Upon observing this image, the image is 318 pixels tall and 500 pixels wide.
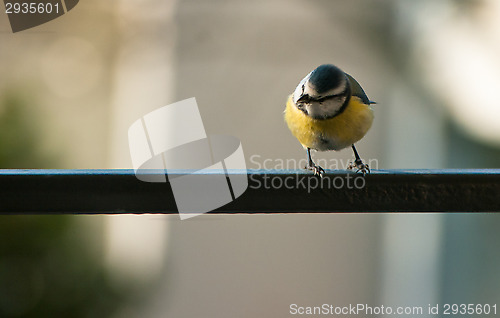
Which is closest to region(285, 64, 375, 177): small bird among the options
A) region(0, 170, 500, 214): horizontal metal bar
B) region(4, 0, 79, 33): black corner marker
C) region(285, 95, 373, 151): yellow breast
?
region(285, 95, 373, 151): yellow breast

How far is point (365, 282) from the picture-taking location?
2.14 m

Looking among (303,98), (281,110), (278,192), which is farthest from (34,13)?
(278,192)

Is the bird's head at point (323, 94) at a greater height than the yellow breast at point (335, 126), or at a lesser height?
greater

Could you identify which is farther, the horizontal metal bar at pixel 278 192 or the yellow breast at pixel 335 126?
the yellow breast at pixel 335 126

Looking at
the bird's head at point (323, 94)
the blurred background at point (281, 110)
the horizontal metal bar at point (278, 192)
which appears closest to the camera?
the horizontal metal bar at point (278, 192)

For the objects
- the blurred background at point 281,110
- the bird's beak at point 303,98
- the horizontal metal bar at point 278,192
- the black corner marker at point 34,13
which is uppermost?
the black corner marker at point 34,13

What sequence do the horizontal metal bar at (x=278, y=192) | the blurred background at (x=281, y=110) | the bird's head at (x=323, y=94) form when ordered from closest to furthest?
the horizontal metal bar at (x=278, y=192) → the bird's head at (x=323, y=94) → the blurred background at (x=281, y=110)

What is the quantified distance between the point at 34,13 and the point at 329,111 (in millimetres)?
1694

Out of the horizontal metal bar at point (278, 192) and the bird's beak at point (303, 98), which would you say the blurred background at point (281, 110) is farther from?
the horizontal metal bar at point (278, 192)

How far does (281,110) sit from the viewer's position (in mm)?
2090

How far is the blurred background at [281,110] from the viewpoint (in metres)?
2.03

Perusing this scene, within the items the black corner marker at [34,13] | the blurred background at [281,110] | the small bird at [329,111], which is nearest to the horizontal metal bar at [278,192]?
the small bird at [329,111]

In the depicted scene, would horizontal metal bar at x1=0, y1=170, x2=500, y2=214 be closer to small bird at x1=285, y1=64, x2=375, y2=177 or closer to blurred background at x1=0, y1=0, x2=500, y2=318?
small bird at x1=285, y1=64, x2=375, y2=177

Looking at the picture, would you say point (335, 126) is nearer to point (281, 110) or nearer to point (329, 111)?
point (329, 111)
